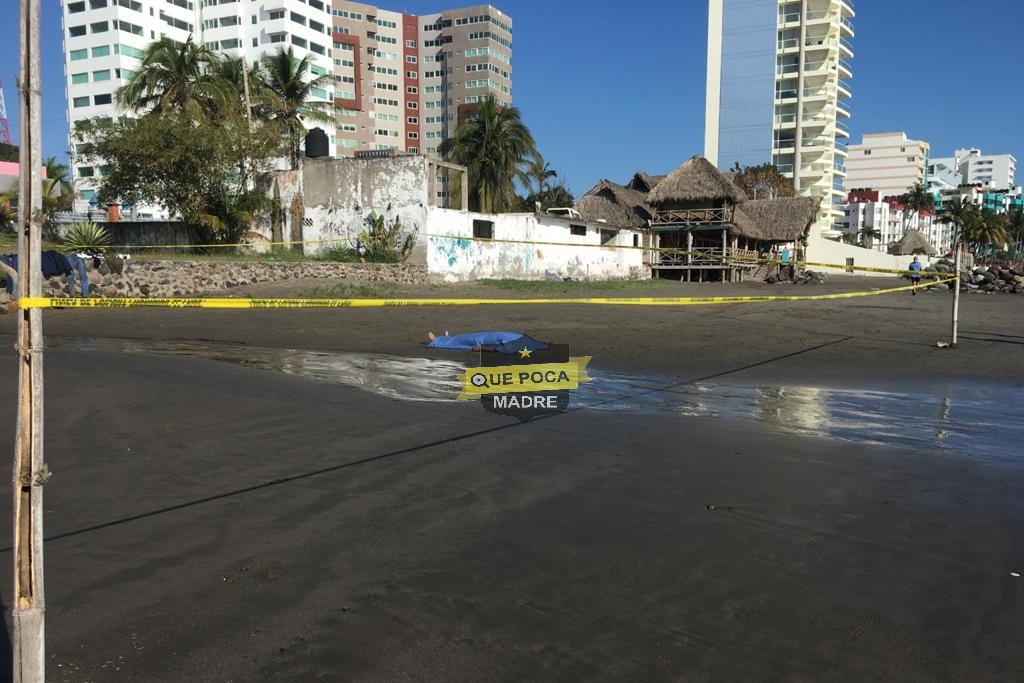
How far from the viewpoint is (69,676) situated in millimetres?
2486

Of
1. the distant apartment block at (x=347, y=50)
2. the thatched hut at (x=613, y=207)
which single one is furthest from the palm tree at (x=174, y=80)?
the distant apartment block at (x=347, y=50)

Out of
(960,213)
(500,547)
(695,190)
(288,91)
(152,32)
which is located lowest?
(500,547)

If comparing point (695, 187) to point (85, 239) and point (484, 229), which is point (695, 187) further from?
point (85, 239)

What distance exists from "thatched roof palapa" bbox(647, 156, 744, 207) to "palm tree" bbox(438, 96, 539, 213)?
319 inches

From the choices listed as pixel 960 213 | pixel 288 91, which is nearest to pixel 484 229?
pixel 288 91

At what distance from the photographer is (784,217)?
47500 millimetres

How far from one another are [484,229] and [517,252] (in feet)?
6.80

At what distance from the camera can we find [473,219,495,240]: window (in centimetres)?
2855

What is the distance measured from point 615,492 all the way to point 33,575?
3223 mm

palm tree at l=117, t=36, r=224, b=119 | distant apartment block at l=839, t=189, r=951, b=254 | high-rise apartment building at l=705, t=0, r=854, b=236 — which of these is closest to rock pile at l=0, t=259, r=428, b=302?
palm tree at l=117, t=36, r=224, b=119

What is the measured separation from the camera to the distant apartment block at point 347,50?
73.4m

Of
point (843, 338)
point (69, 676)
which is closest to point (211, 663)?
point (69, 676)

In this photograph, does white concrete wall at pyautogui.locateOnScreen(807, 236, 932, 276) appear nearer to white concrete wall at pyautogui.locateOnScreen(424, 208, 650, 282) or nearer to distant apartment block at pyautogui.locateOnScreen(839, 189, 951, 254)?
white concrete wall at pyautogui.locateOnScreen(424, 208, 650, 282)

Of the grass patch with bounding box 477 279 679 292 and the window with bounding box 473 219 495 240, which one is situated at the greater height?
the window with bounding box 473 219 495 240
